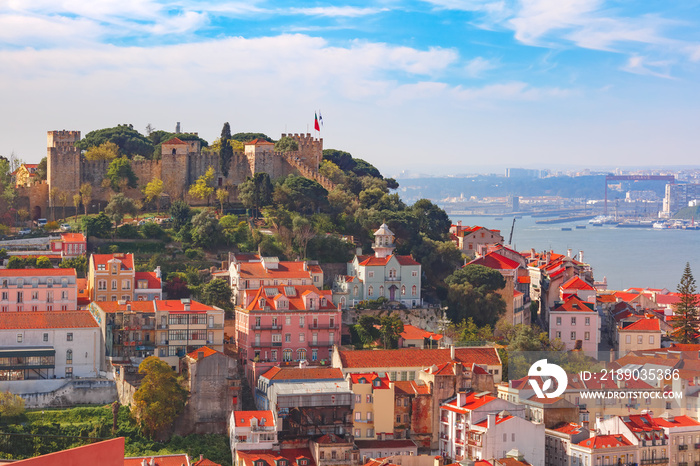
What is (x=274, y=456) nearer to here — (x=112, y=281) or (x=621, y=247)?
(x=112, y=281)

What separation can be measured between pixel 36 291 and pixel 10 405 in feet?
24.4

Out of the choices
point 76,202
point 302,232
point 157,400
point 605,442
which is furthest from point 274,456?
point 76,202

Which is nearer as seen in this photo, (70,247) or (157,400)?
(157,400)

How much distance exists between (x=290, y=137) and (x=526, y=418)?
27099mm

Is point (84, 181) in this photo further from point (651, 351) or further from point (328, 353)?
point (651, 351)

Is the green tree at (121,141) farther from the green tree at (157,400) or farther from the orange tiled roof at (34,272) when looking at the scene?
the green tree at (157,400)

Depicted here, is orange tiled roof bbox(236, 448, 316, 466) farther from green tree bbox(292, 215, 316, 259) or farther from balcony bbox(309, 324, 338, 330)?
green tree bbox(292, 215, 316, 259)

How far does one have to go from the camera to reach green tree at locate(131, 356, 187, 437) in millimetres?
29797

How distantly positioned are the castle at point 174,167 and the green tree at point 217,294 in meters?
11.4

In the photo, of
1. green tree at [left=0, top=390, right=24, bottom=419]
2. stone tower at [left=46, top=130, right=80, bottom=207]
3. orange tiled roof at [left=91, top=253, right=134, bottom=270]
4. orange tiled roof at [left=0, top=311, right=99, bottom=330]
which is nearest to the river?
stone tower at [left=46, top=130, right=80, bottom=207]

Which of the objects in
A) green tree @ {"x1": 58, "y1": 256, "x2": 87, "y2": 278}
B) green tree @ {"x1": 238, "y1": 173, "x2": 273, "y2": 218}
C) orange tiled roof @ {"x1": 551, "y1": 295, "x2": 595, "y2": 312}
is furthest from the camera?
green tree @ {"x1": 238, "y1": 173, "x2": 273, "y2": 218}

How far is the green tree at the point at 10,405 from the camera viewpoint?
29266mm

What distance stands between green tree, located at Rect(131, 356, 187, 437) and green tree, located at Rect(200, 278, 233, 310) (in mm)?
7333

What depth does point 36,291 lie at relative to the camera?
3622 centimetres
